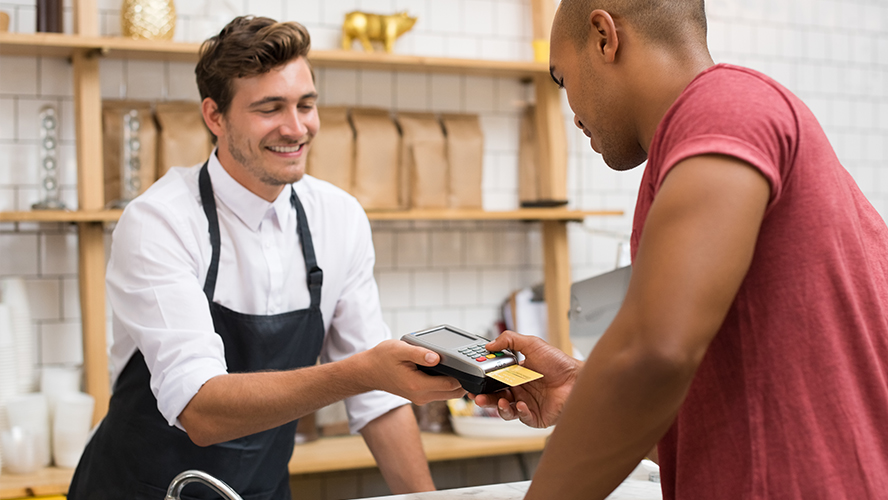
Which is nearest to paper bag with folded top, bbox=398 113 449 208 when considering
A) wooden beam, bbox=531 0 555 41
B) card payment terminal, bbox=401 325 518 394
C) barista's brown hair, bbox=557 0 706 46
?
wooden beam, bbox=531 0 555 41

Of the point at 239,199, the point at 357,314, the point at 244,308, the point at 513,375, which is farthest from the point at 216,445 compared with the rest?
the point at 513,375

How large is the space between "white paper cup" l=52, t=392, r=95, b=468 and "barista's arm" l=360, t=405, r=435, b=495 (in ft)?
3.57

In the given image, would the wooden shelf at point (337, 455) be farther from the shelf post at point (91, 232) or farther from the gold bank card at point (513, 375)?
the gold bank card at point (513, 375)

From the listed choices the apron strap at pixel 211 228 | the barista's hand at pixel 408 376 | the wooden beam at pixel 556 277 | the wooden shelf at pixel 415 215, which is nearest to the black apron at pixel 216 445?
the apron strap at pixel 211 228

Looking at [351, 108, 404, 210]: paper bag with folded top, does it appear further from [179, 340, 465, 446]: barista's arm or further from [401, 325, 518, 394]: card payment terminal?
[401, 325, 518, 394]: card payment terminal

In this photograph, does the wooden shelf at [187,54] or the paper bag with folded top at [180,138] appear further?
the paper bag with folded top at [180,138]

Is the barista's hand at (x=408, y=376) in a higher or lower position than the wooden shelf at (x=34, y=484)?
higher

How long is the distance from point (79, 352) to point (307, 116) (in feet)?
4.45

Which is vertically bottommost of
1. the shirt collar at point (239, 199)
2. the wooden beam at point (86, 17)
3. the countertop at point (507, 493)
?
the countertop at point (507, 493)

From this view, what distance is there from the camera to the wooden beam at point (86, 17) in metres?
2.41

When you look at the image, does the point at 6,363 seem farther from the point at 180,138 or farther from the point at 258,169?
the point at 258,169

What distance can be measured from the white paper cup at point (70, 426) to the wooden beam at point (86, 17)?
1.13m

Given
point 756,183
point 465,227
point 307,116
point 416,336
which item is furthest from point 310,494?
point 756,183

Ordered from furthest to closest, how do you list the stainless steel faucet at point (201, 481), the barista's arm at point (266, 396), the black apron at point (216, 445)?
the black apron at point (216, 445) → the barista's arm at point (266, 396) → the stainless steel faucet at point (201, 481)
